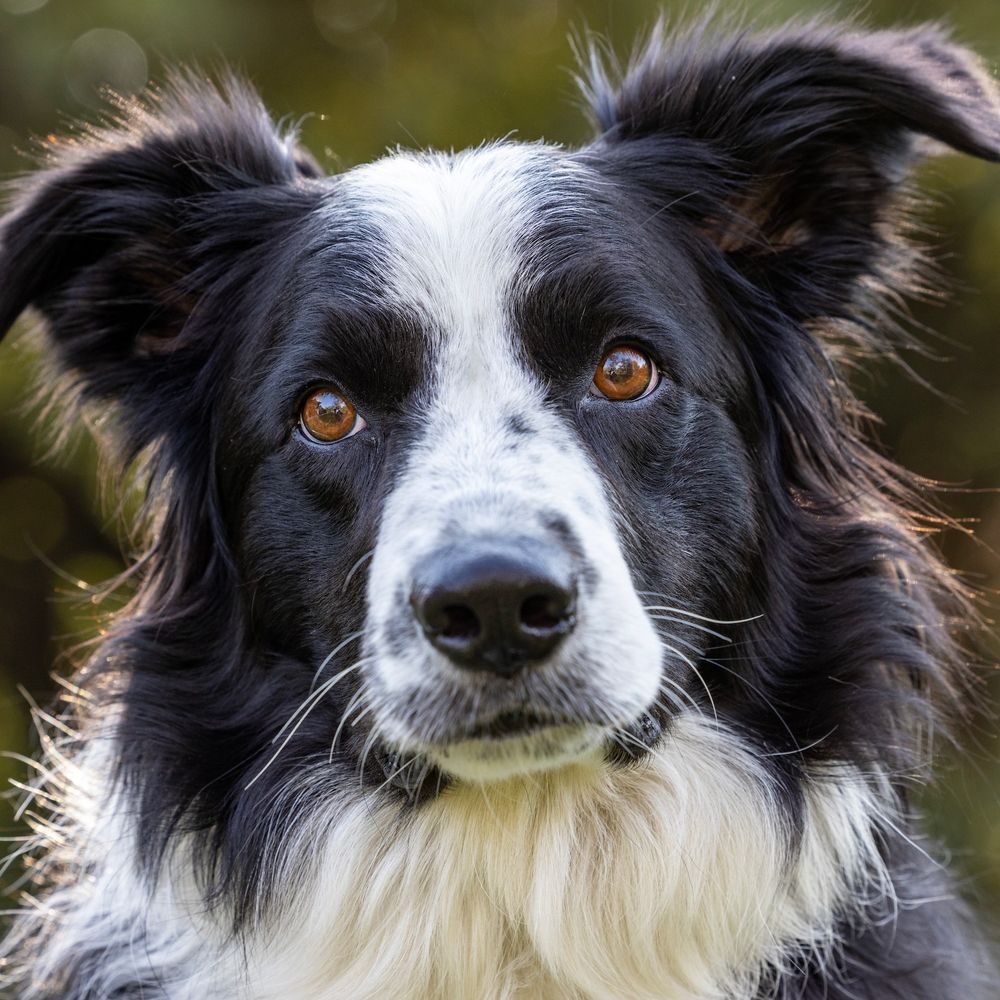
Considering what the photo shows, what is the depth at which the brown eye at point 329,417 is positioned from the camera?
3.45 meters

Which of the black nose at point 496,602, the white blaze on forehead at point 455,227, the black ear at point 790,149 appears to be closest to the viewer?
the black nose at point 496,602

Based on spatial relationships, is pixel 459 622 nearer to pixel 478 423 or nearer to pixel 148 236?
pixel 478 423

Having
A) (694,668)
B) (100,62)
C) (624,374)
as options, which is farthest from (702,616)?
(100,62)

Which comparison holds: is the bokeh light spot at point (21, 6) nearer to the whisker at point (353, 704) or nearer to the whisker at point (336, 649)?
the whisker at point (336, 649)

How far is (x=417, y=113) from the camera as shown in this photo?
694 cm

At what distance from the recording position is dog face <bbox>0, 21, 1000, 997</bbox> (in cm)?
313

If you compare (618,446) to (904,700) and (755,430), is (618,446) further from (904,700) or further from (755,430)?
(904,700)

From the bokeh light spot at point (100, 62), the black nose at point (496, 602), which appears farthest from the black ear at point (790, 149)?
the bokeh light spot at point (100, 62)

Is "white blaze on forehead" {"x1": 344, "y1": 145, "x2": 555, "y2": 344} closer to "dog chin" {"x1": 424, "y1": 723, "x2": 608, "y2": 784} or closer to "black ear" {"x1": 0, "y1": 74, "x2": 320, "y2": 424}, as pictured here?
"black ear" {"x1": 0, "y1": 74, "x2": 320, "y2": 424}

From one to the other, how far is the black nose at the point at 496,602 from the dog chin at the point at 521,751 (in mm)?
187

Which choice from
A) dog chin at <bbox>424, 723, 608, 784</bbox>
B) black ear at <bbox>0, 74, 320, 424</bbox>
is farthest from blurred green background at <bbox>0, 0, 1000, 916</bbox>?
dog chin at <bbox>424, 723, 608, 784</bbox>

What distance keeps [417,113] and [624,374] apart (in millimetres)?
3952

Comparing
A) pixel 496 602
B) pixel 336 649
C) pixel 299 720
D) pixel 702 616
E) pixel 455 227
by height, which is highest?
pixel 455 227

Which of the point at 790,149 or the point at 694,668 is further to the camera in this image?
the point at 790,149
